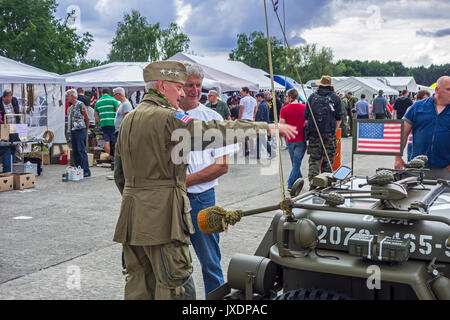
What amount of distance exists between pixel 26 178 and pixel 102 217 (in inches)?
128

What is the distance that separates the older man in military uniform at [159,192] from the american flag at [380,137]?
64.3 inches

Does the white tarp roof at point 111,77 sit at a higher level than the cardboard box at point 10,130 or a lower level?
higher

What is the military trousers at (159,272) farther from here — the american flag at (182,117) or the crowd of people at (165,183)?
the american flag at (182,117)

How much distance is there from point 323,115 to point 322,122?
11 cm

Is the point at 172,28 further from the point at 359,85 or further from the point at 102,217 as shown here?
the point at 102,217

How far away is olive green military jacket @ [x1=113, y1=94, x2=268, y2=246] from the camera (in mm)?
2914

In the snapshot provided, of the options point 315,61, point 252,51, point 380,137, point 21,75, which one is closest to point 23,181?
point 21,75

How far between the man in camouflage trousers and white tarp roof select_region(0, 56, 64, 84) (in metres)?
7.71

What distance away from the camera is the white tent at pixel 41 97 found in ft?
45.4

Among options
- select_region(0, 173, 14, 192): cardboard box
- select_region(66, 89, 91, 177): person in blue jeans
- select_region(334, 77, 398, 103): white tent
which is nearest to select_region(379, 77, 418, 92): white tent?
select_region(334, 77, 398, 103): white tent

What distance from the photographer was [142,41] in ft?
211

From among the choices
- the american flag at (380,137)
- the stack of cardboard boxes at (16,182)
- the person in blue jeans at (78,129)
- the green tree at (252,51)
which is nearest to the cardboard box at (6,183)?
the stack of cardboard boxes at (16,182)

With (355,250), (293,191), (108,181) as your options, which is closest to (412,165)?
(293,191)

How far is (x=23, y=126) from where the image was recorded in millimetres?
12047
